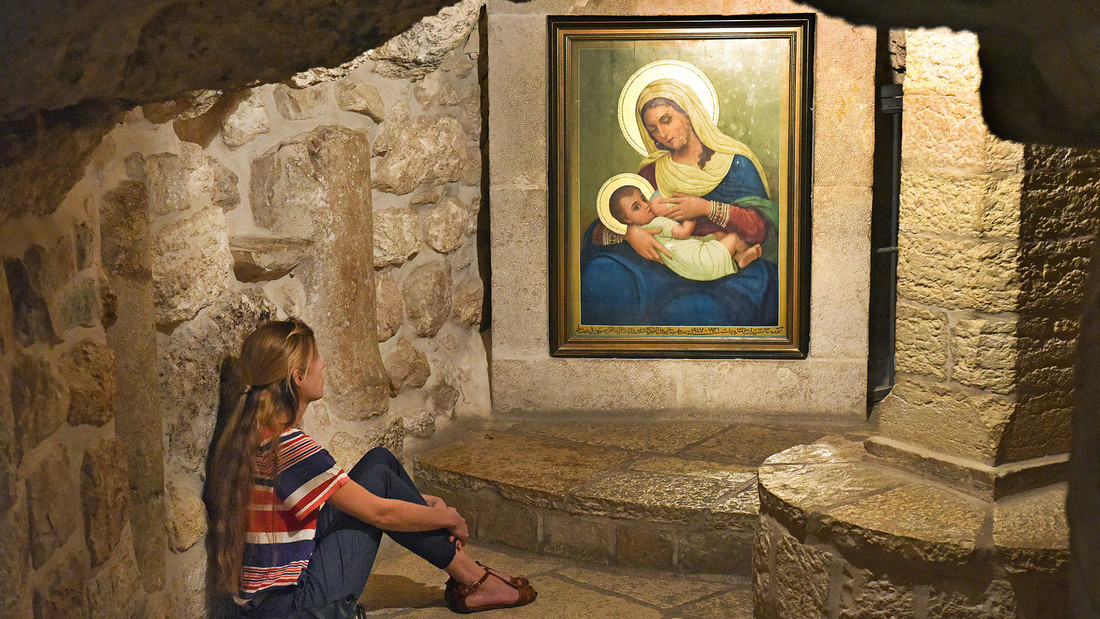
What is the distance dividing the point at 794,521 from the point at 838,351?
6.86ft

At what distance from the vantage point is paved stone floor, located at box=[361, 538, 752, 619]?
3424mm

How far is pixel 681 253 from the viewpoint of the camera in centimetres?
474

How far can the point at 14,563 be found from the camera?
1.53 metres

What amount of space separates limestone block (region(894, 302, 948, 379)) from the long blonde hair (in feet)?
5.53

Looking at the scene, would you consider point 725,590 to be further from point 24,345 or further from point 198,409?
point 24,345

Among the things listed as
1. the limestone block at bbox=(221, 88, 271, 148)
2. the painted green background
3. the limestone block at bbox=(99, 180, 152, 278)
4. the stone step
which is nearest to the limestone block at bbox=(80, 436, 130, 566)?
the limestone block at bbox=(99, 180, 152, 278)

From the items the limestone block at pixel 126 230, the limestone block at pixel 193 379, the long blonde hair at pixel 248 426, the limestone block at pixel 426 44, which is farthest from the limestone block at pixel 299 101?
the limestone block at pixel 126 230

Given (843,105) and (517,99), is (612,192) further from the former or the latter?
(843,105)

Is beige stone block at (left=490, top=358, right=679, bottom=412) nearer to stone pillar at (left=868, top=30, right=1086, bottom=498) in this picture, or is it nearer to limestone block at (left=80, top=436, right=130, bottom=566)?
stone pillar at (left=868, top=30, right=1086, bottom=498)

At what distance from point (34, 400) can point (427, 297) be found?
2.85 metres

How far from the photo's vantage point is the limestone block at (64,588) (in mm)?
1649

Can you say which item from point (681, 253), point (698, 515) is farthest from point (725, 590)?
point (681, 253)

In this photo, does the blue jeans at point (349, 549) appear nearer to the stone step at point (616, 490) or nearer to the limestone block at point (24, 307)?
the stone step at point (616, 490)

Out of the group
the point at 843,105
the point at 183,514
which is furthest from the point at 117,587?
the point at 843,105
